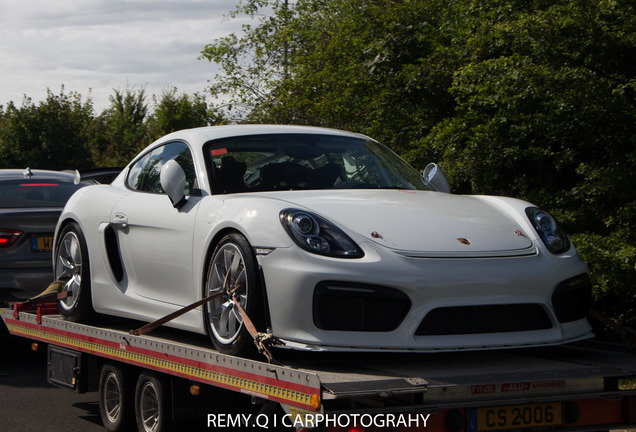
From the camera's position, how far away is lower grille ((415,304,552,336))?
13.1 feet

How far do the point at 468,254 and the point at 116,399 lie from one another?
2845mm

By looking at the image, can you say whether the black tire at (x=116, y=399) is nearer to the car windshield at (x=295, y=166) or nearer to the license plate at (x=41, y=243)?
the car windshield at (x=295, y=166)

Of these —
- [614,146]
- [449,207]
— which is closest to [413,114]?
[614,146]

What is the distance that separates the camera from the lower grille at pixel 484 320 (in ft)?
13.1

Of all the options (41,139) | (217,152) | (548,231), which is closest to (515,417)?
(548,231)

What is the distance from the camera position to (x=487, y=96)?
9.52 metres

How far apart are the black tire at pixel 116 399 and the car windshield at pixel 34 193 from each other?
312 centimetres

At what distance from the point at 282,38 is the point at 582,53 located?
1235 centimetres

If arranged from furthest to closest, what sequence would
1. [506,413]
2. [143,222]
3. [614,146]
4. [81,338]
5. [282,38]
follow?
[282,38] → [614,146] → [81,338] → [143,222] → [506,413]

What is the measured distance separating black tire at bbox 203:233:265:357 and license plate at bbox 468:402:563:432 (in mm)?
1147

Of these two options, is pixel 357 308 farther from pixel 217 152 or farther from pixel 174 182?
pixel 217 152

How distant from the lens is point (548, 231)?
461cm

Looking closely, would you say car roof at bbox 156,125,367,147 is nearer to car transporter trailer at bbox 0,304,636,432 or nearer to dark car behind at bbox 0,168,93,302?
car transporter trailer at bbox 0,304,636,432

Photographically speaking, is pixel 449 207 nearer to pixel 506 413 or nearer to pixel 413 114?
pixel 506 413
